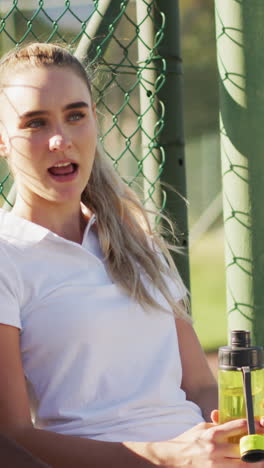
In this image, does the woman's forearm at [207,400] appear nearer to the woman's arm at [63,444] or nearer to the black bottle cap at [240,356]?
the woman's arm at [63,444]

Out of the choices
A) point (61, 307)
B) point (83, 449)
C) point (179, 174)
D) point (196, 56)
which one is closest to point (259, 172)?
point (179, 174)

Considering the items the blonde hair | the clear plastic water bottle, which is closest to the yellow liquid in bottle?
the clear plastic water bottle

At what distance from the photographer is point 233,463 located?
6.14 ft

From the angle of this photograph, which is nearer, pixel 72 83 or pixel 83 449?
pixel 83 449

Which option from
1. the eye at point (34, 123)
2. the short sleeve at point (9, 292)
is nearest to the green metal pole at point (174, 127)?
the eye at point (34, 123)

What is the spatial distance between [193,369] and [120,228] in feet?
1.37

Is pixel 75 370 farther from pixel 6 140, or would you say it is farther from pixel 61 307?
pixel 6 140

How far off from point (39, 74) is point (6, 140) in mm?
174

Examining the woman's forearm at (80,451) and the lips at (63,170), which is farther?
the lips at (63,170)

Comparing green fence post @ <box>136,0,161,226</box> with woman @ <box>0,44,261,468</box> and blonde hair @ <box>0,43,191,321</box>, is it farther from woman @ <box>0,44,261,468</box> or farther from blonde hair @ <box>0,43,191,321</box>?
woman @ <box>0,44,261,468</box>

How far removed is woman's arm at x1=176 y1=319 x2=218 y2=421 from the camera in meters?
2.46

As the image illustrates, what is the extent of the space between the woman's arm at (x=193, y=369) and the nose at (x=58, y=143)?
585mm

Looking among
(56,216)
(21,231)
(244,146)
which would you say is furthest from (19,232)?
(244,146)

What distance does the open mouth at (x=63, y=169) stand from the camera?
2.22 meters
